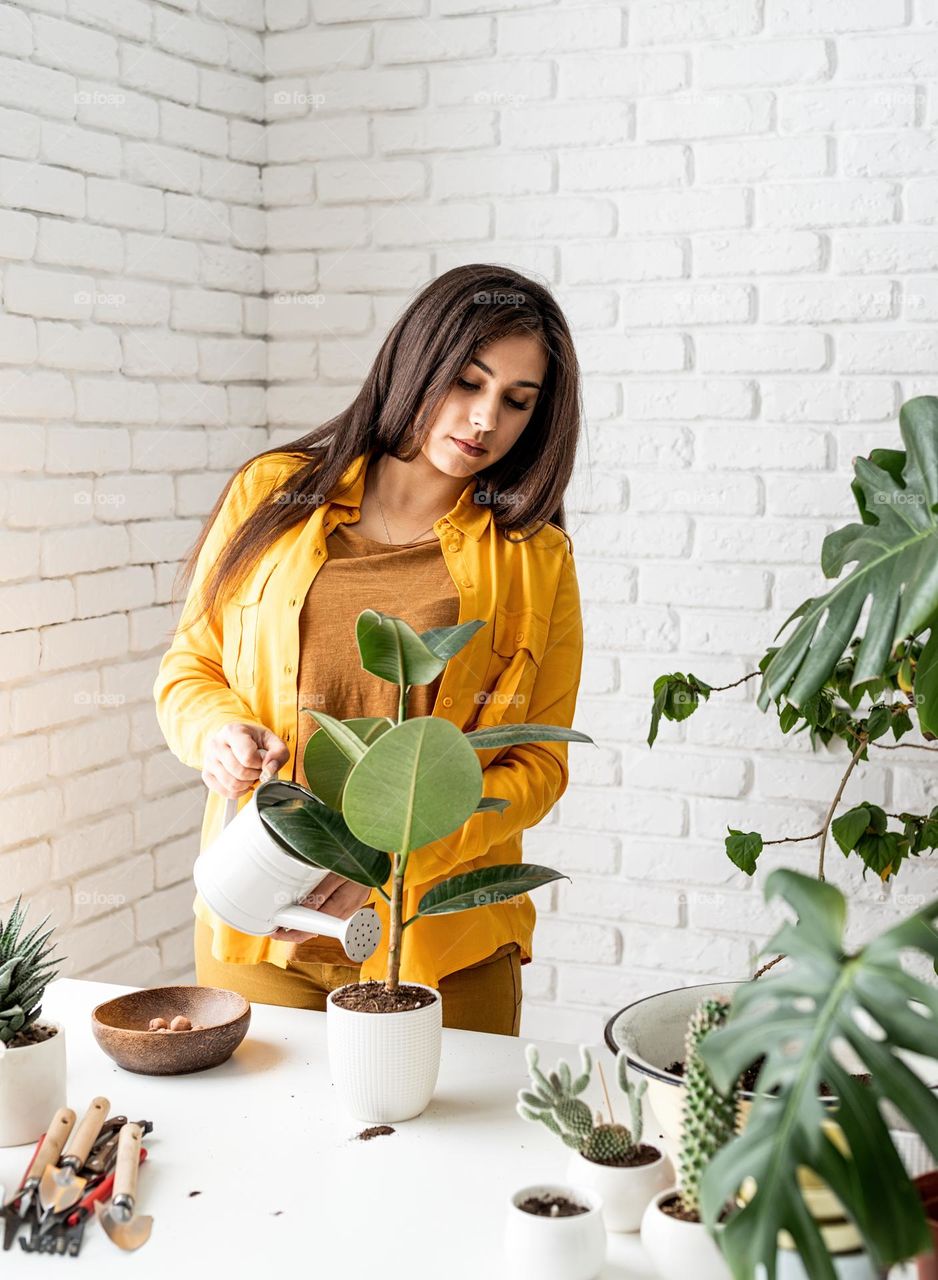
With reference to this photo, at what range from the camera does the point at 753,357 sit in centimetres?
234

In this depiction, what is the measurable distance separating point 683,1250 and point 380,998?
395mm

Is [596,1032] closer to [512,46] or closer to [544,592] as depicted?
[544,592]

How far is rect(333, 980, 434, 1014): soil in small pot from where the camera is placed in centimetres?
121

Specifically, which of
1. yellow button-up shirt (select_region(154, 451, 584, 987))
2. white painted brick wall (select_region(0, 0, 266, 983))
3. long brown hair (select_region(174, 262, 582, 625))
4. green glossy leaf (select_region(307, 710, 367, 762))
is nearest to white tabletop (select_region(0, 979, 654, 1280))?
yellow button-up shirt (select_region(154, 451, 584, 987))

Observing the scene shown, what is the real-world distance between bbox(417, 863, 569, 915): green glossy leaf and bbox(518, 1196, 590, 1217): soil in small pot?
0.29m

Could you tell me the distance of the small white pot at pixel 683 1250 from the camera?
0.92 metres

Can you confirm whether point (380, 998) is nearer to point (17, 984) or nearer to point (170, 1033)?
point (170, 1033)

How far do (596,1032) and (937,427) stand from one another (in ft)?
5.39

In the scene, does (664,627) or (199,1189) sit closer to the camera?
(199,1189)

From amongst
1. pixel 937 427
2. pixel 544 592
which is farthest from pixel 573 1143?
pixel 544 592

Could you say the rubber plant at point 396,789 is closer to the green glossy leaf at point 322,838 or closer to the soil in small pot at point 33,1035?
the green glossy leaf at point 322,838

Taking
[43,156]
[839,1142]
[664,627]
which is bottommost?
[839,1142]

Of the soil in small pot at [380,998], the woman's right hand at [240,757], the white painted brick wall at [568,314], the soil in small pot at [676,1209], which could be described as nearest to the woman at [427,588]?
the woman's right hand at [240,757]

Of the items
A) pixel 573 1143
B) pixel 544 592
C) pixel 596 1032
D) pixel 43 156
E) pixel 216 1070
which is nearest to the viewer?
pixel 573 1143
